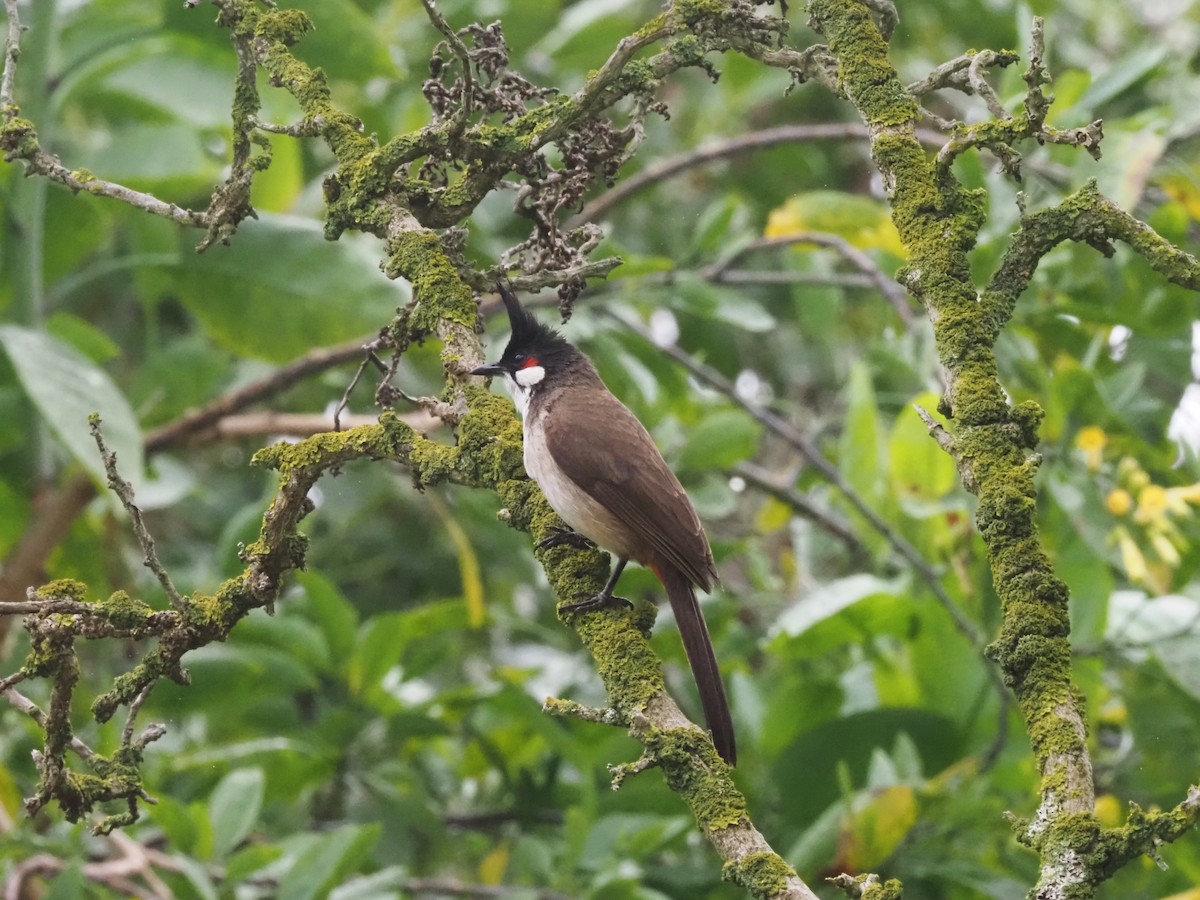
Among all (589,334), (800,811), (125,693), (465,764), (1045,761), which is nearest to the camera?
(1045,761)

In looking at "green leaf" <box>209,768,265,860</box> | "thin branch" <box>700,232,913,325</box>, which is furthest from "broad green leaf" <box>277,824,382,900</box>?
"thin branch" <box>700,232,913,325</box>

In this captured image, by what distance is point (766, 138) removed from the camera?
4867 millimetres

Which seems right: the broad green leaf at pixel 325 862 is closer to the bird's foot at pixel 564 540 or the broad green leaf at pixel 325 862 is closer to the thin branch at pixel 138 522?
the bird's foot at pixel 564 540

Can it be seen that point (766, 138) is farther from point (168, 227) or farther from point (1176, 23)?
point (1176, 23)

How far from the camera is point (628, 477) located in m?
3.32

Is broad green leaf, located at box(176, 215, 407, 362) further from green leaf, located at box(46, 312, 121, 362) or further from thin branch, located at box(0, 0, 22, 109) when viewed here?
thin branch, located at box(0, 0, 22, 109)

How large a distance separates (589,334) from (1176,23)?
4466 mm

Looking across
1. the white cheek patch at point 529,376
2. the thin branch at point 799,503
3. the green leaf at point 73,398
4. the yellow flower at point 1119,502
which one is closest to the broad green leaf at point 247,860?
the green leaf at point 73,398

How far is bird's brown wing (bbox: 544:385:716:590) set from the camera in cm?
319

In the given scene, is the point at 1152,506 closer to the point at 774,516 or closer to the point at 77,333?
the point at 774,516

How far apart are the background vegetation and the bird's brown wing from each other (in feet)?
1.65

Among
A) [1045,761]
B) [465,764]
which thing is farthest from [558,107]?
[465,764]

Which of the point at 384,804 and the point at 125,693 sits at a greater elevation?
the point at 384,804

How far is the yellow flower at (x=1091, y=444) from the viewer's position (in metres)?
3.79
